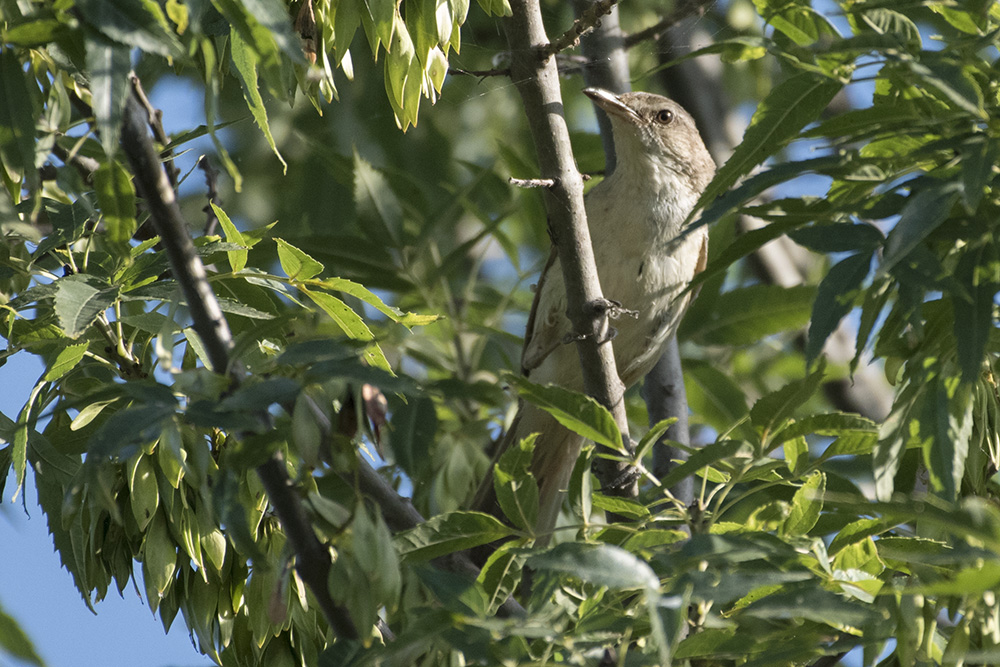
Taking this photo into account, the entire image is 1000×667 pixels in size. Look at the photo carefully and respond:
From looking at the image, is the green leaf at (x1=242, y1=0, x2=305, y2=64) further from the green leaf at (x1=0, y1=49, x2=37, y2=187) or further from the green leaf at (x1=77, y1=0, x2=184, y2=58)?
the green leaf at (x1=0, y1=49, x2=37, y2=187)

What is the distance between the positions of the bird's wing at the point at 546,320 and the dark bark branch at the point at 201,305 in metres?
2.92

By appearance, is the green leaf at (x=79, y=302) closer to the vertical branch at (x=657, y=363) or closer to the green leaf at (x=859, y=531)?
the green leaf at (x=859, y=531)

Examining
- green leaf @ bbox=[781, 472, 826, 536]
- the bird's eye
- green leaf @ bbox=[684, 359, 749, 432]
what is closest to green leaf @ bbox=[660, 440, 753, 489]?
green leaf @ bbox=[781, 472, 826, 536]

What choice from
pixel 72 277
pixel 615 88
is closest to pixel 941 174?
pixel 72 277

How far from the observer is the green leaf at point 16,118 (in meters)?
1.84

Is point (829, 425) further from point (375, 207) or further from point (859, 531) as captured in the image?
point (375, 207)

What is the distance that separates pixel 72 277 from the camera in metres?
2.41

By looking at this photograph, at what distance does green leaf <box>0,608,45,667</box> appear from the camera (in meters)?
1.39

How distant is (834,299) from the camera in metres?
1.93

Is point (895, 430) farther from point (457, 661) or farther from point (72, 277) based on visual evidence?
point (72, 277)

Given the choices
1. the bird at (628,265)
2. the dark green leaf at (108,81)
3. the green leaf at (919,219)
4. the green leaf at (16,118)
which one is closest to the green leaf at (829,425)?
the green leaf at (919,219)

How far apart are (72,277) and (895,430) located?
193 cm

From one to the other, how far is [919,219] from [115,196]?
5.01 feet

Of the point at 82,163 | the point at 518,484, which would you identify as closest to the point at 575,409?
the point at 518,484
